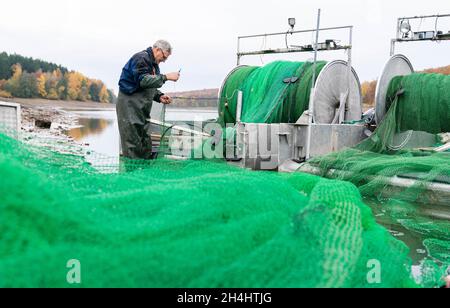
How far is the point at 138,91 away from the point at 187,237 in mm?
3741

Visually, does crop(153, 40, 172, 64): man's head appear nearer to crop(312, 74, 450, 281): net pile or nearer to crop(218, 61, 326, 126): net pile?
crop(312, 74, 450, 281): net pile

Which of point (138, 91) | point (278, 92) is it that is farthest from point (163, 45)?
point (278, 92)

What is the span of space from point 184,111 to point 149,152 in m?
3.78

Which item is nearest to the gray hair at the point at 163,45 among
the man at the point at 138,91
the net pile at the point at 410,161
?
the man at the point at 138,91

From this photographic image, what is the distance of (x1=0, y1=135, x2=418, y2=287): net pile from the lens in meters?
1.84

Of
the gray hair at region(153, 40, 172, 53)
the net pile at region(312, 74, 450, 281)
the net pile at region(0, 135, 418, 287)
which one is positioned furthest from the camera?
the net pile at region(312, 74, 450, 281)

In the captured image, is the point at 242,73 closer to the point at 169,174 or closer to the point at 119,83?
the point at 119,83

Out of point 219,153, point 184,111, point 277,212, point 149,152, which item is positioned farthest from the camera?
point 184,111

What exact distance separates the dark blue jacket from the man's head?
2.1 inches

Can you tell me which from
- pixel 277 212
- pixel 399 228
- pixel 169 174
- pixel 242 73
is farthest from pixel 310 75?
pixel 277 212

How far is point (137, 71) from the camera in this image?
530cm

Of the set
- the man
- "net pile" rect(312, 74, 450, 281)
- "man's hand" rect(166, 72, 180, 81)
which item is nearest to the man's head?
the man

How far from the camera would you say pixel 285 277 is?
1948 mm
